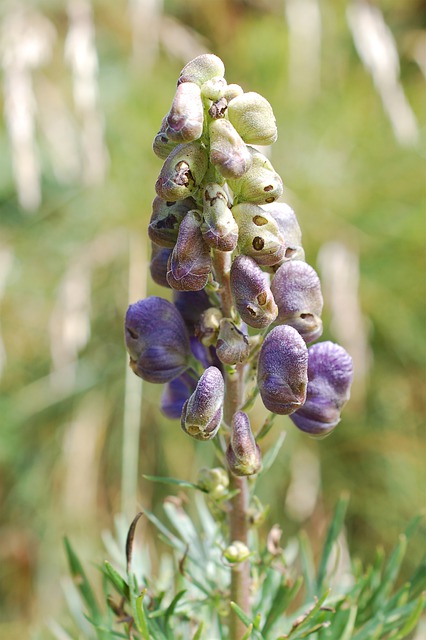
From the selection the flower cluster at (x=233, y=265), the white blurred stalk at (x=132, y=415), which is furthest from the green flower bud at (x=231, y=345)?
the white blurred stalk at (x=132, y=415)

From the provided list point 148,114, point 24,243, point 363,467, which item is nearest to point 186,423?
point 363,467

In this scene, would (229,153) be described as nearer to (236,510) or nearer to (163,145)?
(163,145)

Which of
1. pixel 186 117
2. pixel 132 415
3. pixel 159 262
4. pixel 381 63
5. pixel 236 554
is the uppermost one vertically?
pixel 381 63

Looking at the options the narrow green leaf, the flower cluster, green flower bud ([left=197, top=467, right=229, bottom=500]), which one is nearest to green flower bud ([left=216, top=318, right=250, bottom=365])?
the flower cluster

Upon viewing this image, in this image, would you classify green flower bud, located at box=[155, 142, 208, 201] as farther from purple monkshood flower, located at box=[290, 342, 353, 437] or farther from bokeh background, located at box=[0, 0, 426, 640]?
bokeh background, located at box=[0, 0, 426, 640]

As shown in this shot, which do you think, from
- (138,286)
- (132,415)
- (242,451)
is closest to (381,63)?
(138,286)

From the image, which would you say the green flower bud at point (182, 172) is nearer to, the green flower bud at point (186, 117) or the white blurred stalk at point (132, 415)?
the green flower bud at point (186, 117)
